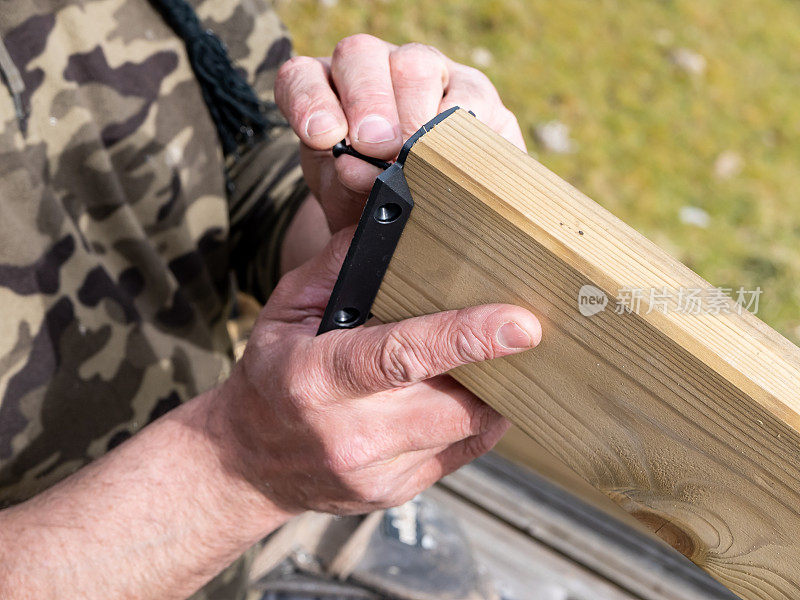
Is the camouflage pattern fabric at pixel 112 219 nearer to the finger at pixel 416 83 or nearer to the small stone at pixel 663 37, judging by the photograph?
the finger at pixel 416 83

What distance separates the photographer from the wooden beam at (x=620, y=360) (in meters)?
0.56

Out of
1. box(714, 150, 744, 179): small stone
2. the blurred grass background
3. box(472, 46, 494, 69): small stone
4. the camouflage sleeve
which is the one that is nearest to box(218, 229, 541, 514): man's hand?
the camouflage sleeve

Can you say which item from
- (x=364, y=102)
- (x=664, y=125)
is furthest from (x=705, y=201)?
(x=364, y=102)

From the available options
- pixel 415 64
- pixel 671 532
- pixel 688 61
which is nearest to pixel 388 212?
pixel 415 64

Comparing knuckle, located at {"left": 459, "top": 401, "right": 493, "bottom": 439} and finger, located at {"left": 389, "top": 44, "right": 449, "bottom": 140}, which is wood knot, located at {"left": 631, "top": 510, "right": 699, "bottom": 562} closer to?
knuckle, located at {"left": 459, "top": 401, "right": 493, "bottom": 439}

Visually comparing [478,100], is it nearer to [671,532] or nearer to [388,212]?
[388,212]

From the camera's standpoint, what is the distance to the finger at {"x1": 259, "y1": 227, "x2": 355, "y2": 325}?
2.82 feet

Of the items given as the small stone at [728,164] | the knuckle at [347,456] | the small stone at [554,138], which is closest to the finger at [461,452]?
the knuckle at [347,456]

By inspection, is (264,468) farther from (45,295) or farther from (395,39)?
(395,39)

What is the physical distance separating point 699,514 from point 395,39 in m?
3.01

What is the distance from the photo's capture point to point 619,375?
0.62 metres

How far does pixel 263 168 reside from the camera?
1.47m

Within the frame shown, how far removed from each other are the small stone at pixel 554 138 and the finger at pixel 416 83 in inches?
95.1

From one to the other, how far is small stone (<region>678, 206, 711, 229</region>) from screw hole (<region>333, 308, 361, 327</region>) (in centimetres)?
276
